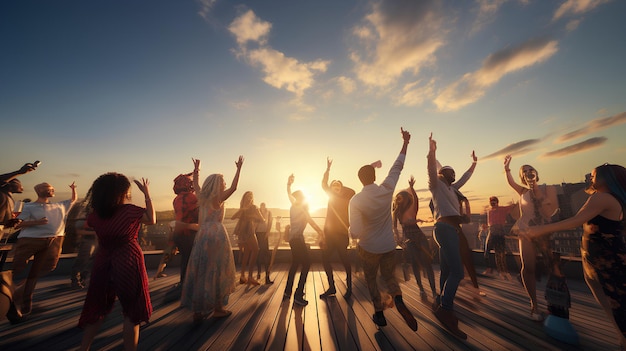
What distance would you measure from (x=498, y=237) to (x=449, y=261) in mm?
4286

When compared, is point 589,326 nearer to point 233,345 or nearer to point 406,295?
point 406,295

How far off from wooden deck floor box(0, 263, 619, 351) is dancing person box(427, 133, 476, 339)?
0.24 meters

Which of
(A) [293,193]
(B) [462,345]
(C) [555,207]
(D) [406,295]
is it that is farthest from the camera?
(A) [293,193]

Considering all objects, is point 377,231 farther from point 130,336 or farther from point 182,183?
point 182,183

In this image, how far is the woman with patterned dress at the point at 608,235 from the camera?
1.97 meters

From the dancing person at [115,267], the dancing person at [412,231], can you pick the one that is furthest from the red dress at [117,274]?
the dancing person at [412,231]

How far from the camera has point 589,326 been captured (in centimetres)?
301

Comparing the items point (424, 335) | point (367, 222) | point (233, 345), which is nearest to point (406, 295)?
point (424, 335)

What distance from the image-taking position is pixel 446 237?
2980 mm

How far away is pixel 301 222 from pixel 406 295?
237 cm

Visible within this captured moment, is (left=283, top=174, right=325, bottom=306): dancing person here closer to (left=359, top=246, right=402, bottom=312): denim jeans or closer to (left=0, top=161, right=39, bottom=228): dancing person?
(left=359, top=246, right=402, bottom=312): denim jeans

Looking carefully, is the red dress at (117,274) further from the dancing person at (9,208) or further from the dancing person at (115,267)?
the dancing person at (9,208)

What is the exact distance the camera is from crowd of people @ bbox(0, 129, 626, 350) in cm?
200

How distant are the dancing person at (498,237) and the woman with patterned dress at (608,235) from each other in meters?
4.18
